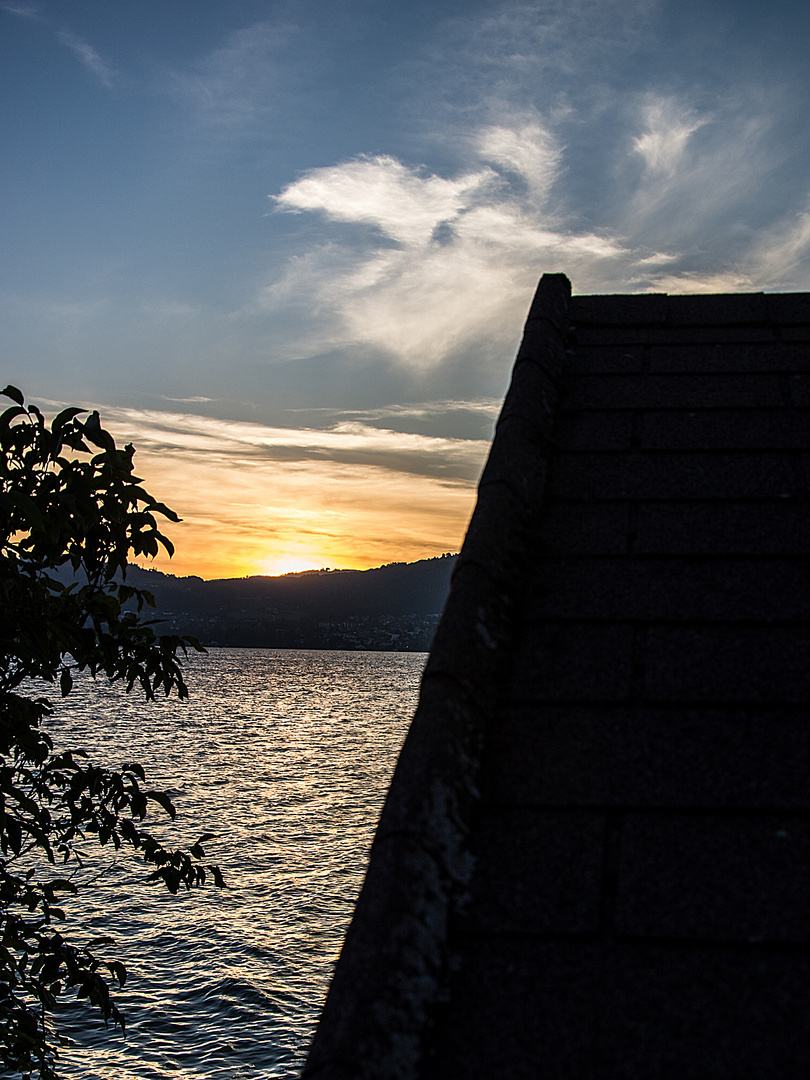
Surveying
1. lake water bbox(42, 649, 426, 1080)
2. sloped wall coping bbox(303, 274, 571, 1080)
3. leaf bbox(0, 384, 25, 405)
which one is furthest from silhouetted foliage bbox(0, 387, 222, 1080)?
lake water bbox(42, 649, 426, 1080)

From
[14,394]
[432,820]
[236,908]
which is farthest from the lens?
[236,908]

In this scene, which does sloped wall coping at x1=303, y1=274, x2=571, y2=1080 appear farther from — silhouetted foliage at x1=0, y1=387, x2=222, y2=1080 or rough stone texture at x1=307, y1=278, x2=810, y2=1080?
silhouetted foliage at x1=0, y1=387, x2=222, y2=1080

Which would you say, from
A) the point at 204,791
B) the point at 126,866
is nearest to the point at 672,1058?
the point at 126,866

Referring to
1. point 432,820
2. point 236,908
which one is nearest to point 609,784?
point 432,820

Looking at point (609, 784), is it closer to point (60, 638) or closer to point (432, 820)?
point (432, 820)

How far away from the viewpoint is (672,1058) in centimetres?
103

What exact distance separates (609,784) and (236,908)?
91.2 feet

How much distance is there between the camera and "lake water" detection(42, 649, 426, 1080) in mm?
16547

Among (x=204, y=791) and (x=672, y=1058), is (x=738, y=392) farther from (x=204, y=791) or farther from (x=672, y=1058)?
(x=204, y=791)

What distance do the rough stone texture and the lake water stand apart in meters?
6.54

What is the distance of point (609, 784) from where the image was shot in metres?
1.40

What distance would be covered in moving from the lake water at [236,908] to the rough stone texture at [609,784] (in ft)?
21.5

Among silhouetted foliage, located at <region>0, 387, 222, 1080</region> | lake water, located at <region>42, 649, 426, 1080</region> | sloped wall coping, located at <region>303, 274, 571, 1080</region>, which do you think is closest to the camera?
sloped wall coping, located at <region>303, 274, 571, 1080</region>

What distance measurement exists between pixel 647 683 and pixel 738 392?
142cm
